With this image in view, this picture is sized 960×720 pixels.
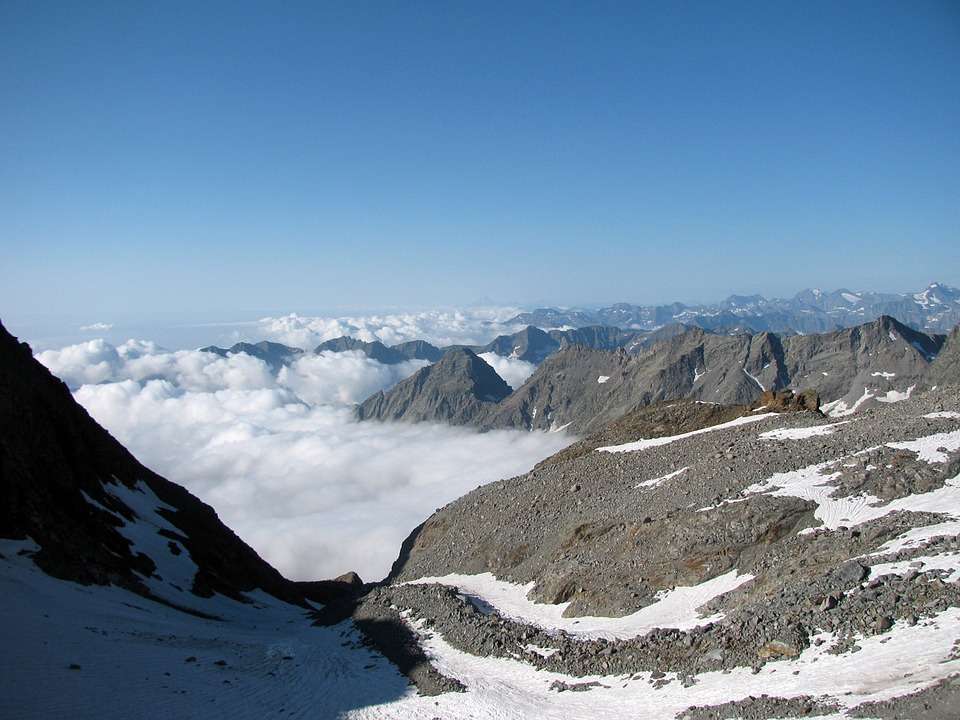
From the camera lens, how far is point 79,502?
40656 millimetres

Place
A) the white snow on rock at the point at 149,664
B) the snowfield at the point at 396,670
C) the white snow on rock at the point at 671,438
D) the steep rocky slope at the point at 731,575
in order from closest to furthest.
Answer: the snowfield at the point at 396,670 → the steep rocky slope at the point at 731,575 → the white snow on rock at the point at 149,664 → the white snow on rock at the point at 671,438

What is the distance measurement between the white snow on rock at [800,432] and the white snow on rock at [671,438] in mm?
5815

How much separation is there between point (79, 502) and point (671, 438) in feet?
141

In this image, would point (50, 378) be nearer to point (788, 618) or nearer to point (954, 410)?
point (788, 618)

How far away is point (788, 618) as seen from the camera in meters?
18.3

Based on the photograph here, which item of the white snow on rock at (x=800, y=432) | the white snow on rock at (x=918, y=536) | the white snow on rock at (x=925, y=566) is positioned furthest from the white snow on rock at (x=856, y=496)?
the white snow on rock at (x=800, y=432)

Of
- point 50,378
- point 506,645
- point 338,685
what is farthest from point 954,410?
point 50,378

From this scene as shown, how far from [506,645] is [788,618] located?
37.7ft

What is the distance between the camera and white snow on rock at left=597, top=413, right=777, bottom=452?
45969 mm

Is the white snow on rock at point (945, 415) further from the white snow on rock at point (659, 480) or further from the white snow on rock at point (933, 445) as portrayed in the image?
the white snow on rock at point (659, 480)

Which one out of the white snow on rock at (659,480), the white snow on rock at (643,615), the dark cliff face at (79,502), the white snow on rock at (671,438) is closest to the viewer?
the white snow on rock at (643,615)

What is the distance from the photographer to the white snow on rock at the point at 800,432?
36606 millimetres

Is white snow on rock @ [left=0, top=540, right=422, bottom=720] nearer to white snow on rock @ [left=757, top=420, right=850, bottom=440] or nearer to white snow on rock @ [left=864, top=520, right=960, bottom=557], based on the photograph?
white snow on rock @ [left=864, top=520, right=960, bottom=557]

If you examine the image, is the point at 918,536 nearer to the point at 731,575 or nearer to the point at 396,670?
the point at 731,575
